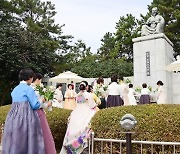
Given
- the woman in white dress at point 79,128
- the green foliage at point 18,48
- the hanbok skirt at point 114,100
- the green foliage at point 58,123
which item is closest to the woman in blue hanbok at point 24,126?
the woman in white dress at point 79,128

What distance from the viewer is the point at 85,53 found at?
32.4 m

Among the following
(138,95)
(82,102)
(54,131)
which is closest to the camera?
(82,102)

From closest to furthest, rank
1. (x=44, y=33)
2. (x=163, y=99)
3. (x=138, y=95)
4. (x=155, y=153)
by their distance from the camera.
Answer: (x=155, y=153) < (x=163, y=99) < (x=138, y=95) < (x=44, y=33)

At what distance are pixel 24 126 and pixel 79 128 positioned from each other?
1674 mm

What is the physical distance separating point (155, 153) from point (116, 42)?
2697cm

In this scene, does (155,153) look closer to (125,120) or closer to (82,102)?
(125,120)

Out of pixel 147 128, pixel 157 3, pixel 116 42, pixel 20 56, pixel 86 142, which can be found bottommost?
pixel 86 142

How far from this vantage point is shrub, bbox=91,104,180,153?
4719 mm

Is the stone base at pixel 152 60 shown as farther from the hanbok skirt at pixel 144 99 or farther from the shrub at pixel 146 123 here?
the shrub at pixel 146 123

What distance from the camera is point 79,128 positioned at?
20.2 ft

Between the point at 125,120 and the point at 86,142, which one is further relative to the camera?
the point at 86,142

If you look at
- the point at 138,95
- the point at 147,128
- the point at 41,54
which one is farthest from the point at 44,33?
the point at 147,128

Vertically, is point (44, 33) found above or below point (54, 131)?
above

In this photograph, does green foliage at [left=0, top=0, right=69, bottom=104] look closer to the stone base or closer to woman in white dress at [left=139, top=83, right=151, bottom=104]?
the stone base
